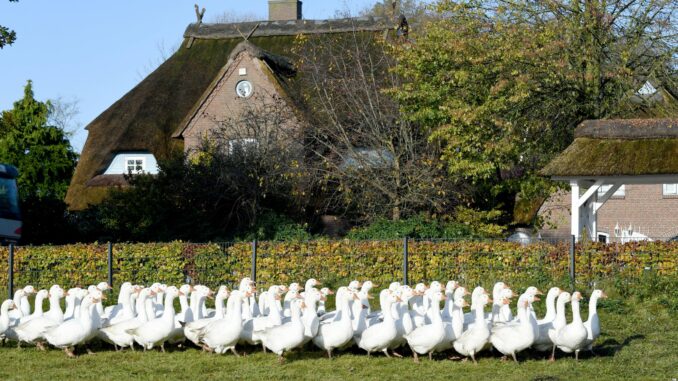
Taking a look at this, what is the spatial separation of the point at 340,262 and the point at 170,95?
21885 mm

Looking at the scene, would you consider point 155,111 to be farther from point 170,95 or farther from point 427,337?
point 427,337

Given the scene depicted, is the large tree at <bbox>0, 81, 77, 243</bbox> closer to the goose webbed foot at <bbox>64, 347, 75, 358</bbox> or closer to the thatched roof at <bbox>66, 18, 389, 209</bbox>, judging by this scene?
the thatched roof at <bbox>66, 18, 389, 209</bbox>

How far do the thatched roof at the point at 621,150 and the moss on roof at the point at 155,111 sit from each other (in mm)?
18734

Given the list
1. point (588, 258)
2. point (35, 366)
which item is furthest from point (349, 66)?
point (35, 366)

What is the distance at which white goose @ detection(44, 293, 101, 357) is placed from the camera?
51.8 feet

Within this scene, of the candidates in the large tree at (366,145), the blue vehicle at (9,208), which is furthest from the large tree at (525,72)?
the blue vehicle at (9,208)

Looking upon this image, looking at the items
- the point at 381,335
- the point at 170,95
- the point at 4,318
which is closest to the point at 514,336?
the point at 381,335

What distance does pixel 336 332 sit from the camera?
15.3m

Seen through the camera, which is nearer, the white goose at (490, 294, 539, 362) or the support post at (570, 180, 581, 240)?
the white goose at (490, 294, 539, 362)

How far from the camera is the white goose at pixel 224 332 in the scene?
1542 cm

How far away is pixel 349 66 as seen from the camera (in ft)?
104

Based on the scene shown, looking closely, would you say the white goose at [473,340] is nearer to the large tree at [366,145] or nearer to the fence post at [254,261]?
the fence post at [254,261]

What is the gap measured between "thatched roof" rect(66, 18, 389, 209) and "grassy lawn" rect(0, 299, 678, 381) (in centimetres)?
2353

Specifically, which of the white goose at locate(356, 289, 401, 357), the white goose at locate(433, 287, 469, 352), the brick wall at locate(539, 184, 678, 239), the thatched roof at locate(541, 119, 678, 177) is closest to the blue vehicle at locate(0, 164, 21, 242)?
the thatched roof at locate(541, 119, 678, 177)
